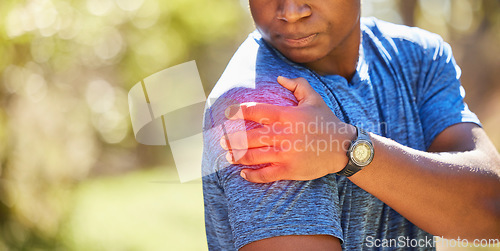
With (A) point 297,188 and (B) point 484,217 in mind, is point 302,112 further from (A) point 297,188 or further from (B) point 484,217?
(B) point 484,217

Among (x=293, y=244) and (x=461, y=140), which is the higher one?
(x=461, y=140)

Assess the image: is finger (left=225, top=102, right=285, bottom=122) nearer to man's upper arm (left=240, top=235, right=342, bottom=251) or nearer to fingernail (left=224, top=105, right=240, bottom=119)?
fingernail (left=224, top=105, right=240, bottom=119)

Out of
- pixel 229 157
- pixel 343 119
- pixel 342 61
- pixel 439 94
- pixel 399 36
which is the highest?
pixel 399 36

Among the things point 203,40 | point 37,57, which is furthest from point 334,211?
point 203,40

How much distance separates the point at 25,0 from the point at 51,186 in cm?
227

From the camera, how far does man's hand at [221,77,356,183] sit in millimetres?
1432

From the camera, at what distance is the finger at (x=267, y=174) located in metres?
1.42

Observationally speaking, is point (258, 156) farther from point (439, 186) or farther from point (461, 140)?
point (461, 140)

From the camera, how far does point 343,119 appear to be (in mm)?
1786

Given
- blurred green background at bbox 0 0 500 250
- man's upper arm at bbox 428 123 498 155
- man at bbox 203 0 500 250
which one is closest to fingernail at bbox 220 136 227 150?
man at bbox 203 0 500 250

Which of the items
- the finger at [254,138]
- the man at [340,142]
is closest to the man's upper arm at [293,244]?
the man at [340,142]

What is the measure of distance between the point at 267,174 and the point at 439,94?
1001 mm

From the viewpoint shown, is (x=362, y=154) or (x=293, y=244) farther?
(x=362, y=154)

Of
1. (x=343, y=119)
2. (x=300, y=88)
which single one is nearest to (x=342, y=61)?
(x=343, y=119)
